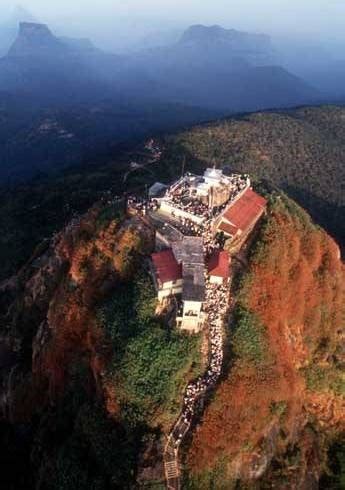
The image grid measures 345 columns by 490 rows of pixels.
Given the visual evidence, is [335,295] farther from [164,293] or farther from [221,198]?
[164,293]

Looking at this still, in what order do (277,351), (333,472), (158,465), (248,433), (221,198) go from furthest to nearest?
(221,198) < (333,472) < (277,351) < (248,433) < (158,465)

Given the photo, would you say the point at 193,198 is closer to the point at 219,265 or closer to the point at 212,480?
the point at 219,265

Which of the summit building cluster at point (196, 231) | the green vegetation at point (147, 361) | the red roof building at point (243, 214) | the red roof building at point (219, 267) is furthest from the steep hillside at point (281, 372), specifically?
the green vegetation at point (147, 361)

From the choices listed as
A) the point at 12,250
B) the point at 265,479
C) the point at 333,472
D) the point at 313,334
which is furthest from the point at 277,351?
the point at 12,250

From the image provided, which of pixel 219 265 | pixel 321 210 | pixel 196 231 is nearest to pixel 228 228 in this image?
pixel 196 231

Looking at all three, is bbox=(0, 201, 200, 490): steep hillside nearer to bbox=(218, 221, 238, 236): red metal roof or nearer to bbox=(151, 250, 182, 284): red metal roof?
bbox=(151, 250, 182, 284): red metal roof
